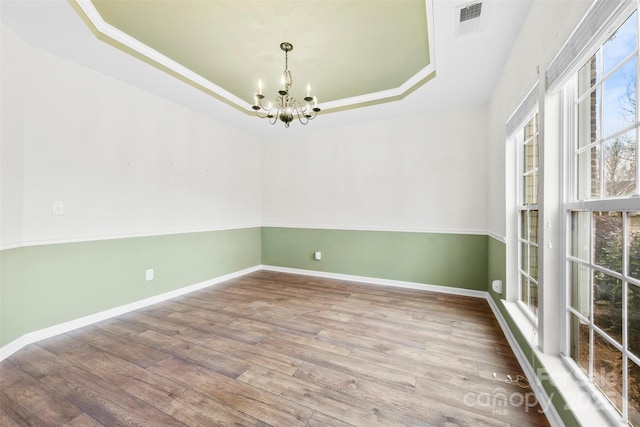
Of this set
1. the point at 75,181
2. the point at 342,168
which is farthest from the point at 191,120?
the point at 342,168

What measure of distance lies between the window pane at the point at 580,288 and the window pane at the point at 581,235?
67 mm

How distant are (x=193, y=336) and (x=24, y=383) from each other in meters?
1.06

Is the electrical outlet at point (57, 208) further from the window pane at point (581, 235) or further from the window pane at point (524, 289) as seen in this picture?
the window pane at point (524, 289)

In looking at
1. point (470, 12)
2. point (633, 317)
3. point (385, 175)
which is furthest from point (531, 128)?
point (385, 175)

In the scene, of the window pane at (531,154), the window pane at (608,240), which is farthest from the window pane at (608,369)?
the window pane at (531,154)

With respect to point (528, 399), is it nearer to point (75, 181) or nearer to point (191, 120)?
point (75, 181)

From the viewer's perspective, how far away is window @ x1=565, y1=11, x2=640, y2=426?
988mm

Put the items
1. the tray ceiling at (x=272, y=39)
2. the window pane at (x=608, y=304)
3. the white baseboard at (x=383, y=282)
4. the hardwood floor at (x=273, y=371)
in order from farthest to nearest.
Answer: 1. the white baseboard at (x=383, y=282)
2. the tray ceiling at (x=272, y=39)
3. the hardwood floor at (x=273, y=371)
4. the window pane at (x=608, y=304)

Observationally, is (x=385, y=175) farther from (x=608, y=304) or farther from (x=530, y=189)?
(x=608, y=304)

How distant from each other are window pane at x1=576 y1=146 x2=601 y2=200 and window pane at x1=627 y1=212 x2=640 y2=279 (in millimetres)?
272

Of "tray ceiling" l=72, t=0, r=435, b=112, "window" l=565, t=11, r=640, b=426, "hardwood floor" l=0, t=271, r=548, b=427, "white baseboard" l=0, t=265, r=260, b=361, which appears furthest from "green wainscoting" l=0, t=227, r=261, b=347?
"window" l=565, t=11, r=640, b=426

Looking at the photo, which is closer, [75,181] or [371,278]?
[75,181]

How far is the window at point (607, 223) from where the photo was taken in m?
0.99

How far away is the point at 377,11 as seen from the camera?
6.58ft
